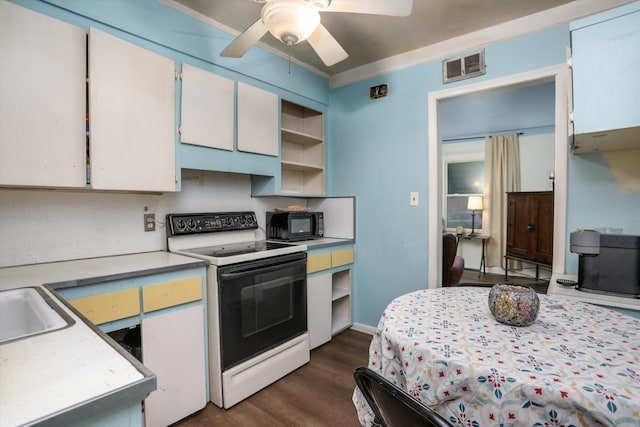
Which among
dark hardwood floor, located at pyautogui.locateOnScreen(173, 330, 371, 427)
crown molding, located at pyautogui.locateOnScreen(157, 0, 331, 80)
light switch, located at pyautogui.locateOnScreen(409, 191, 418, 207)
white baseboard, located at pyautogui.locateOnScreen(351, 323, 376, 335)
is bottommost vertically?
dark hardwood floor, located at pyautogui.locateOnScreen(173, 330, 371, 427)

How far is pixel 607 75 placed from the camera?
59.7 inches

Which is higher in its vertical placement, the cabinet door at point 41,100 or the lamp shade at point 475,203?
the cabinet door at point 41,100

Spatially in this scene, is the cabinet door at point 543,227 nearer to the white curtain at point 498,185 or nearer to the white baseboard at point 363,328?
the white curtain at point 498,185

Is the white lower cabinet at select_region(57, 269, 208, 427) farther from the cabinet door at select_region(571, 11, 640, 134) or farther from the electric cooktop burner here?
the cabinet door at select_region(571, 11, 640, 134)

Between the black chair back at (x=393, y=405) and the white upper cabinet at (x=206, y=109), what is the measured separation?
1722mm

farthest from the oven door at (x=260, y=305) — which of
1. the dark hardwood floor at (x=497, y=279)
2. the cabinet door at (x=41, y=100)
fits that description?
the dark hardwood floor at (x=497, y=279)

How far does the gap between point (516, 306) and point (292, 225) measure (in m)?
1.78

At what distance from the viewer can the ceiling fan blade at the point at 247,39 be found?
4.87 feet

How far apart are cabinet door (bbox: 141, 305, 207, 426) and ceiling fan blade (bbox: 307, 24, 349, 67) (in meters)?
1.62

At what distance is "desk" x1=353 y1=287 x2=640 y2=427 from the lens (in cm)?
75

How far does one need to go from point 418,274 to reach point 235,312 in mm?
1569

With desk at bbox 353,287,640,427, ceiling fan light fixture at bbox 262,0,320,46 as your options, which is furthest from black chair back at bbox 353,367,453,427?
ceiling fan light fixture at bbox 262,0,320,46

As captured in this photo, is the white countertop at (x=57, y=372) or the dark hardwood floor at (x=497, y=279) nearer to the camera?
the white countertop at (x=57, y=372)

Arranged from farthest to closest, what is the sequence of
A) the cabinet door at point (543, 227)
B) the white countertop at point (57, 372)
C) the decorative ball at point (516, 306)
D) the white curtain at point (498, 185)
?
the white curtain at point (498, 185) → the cabinet door at point (543, 227) → the decorative ball at point (516, 306) → the white countertop at point (57, 372)
